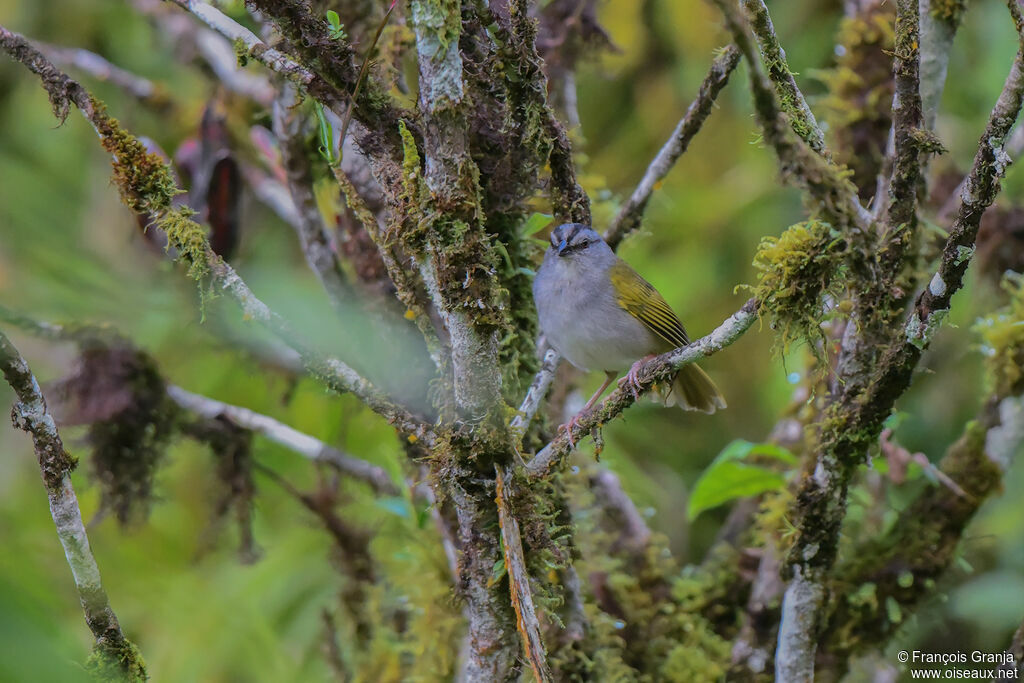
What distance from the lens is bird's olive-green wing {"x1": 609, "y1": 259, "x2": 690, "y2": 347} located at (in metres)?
3.14

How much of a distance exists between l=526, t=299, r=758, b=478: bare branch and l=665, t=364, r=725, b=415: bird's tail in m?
0.98

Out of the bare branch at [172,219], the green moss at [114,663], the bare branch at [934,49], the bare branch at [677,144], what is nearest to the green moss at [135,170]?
the bare branch at [172,219]

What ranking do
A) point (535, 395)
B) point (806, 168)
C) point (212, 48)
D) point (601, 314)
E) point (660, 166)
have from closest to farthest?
point (806, 168), point (535, 395), point (660, 166), point (601, 314), point (212, 48)

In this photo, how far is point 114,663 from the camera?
193cm

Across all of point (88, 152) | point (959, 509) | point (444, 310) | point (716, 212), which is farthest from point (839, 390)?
point (88, 152)

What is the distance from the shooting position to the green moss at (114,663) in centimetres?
191

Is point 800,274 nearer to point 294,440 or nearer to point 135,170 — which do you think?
point 135,170

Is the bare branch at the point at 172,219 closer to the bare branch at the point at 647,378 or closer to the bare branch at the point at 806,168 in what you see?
the bare branch at the point at 647,378

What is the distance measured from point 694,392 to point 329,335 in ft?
4.66

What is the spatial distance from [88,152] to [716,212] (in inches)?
171

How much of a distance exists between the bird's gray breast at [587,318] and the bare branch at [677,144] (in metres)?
0.18

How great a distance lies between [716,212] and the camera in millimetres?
5699

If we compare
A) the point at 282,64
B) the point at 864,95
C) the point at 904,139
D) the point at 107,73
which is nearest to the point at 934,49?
the point at 904,139

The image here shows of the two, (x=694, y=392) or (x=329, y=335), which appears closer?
(x=329, y=335)
